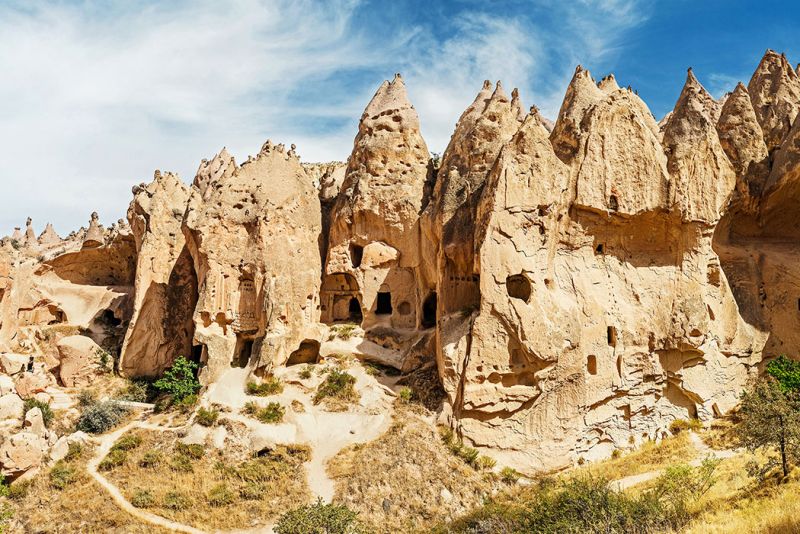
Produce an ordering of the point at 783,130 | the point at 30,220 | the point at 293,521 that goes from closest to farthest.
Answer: the point at 293,521
the point at 783,130
the point at 30,220

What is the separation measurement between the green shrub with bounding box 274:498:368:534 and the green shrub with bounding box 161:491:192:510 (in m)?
4.34

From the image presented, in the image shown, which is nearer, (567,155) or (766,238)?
(567,155)

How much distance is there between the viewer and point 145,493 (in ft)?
57.3

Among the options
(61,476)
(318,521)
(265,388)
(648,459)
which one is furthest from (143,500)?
(648,459)

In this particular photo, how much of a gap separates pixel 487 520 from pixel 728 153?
20434mm

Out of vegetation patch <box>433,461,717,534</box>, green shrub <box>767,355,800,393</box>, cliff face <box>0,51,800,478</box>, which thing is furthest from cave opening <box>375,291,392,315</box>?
green shrub <box>767,355,800,393</box>

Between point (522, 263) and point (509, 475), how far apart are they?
6.97 m

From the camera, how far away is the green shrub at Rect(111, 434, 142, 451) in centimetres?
2005

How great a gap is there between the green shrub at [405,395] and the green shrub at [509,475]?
14.3 ft

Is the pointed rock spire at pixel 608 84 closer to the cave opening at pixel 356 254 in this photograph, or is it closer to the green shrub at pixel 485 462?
the cave opening at pixel 356 254

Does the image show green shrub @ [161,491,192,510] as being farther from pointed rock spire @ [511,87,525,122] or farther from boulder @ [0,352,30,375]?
pointed rock spire @ [511,87,525,122]

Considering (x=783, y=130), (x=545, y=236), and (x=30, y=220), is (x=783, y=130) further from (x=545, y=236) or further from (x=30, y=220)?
(x=30, y=220)

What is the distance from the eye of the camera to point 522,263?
20031 mm

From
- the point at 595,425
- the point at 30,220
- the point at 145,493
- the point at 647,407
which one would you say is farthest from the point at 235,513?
the point at 30,220
